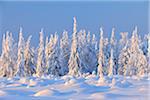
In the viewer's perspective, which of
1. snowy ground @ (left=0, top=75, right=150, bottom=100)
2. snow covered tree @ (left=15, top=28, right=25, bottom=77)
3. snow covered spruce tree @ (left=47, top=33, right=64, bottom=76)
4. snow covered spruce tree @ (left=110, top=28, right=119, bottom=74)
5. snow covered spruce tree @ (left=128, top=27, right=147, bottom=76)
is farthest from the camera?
snow covered spruce tree @ (left=110, top=28, right=119, bottom=74)

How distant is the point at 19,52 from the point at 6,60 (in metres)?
3.58

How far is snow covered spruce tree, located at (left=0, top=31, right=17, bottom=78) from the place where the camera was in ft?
184

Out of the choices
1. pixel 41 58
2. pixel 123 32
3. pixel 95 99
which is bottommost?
pixel 95 99

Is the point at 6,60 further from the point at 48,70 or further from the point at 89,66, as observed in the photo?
the point at 89,66

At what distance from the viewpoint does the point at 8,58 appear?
2274 inches

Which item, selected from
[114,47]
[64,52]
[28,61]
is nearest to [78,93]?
[28,61]

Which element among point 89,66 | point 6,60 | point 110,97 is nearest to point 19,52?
point 6,60

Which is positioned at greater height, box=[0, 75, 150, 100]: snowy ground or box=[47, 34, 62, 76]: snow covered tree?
box=[47, 34, 62, 76]: snow covered tree

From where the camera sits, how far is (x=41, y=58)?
57.5m

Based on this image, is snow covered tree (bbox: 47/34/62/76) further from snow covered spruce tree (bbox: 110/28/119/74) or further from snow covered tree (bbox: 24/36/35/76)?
snow covered spruce tree (bbox: 110/28/119/74)

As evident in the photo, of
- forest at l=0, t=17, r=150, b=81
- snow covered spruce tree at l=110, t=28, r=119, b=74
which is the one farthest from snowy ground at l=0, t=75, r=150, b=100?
snow covered spruce tree at l=110, t=28, r=119, b=74

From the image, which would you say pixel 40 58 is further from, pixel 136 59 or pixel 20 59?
pixel 136 59

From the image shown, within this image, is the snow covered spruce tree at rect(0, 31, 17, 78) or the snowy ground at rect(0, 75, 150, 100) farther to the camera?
the snow covered spruce tree at rect(0, 31, 17, 78)

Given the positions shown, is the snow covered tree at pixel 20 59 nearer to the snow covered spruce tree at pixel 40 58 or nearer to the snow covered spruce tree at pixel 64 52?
the snow covered spruce tree at pixel 40 58
